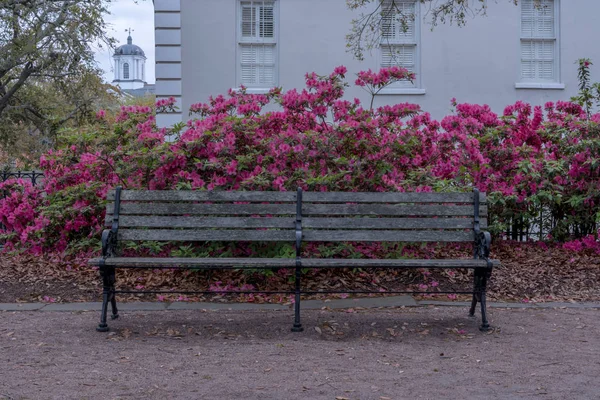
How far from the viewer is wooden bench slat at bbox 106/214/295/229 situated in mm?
5734

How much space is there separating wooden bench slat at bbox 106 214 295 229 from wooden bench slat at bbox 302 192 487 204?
0.28 m

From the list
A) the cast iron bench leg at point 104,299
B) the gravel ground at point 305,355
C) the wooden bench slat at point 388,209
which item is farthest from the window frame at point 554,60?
the cast iron bench leg at point 104,299

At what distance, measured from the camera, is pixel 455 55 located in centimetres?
1401

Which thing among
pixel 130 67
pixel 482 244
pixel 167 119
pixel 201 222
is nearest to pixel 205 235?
pixel 201 222

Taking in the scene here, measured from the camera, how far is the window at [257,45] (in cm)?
1397

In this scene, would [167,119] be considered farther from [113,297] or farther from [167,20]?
[113,297]

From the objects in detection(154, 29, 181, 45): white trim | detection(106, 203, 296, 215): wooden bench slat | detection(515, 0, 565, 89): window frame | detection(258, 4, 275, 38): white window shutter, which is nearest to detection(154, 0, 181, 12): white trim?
detection(154, 29, 181, 45): white trim

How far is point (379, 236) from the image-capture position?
575cm

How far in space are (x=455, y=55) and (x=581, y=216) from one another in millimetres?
6304

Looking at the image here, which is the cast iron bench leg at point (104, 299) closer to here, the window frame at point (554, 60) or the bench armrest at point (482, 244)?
the bench armrest at point (482, 244)

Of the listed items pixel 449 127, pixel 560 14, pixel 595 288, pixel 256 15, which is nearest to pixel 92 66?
pixel 256 15

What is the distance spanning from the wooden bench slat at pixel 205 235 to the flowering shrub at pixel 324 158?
960mm

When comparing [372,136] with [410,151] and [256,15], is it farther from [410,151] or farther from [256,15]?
[256,15]

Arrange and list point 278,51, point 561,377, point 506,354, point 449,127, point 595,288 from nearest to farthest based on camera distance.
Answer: point 561,377 → point 506,354 → point 595,288 → point 449,127 → point 278,51
